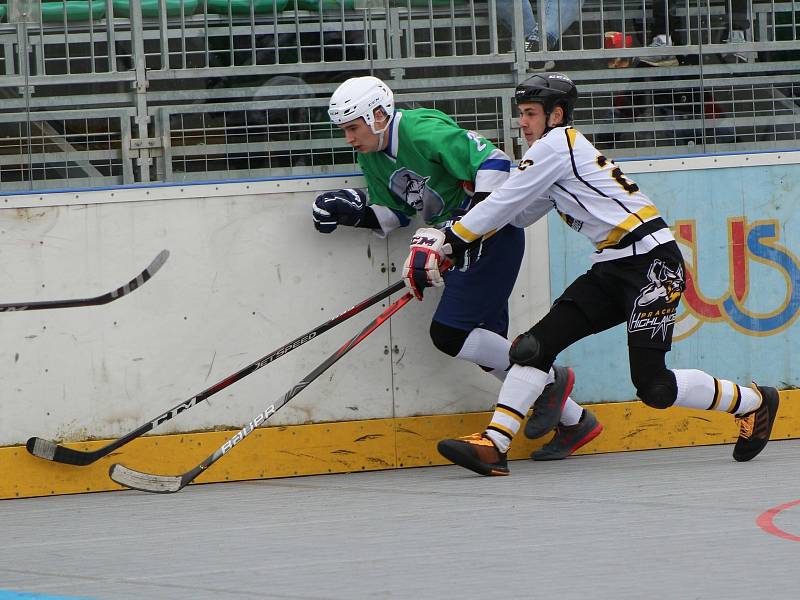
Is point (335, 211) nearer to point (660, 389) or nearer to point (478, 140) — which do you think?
point (478, 140)

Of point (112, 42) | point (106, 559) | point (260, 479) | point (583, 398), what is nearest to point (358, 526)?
point (106, 559)

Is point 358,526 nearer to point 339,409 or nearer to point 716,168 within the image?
point 339,409

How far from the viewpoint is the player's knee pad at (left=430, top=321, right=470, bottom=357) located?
4.96 metres

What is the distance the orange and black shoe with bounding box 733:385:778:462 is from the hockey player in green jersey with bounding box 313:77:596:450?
60cm

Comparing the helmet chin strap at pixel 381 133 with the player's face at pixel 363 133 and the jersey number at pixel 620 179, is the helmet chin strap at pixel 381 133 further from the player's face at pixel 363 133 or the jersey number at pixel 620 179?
the jersey number at pixel 620 179

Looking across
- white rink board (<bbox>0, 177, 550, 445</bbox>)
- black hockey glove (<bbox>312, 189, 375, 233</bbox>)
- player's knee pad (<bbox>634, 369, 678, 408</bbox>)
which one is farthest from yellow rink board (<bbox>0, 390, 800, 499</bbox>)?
black hockey glove (<bbox>312, 189, 375, 233</bbox>)

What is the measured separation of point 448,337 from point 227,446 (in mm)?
890

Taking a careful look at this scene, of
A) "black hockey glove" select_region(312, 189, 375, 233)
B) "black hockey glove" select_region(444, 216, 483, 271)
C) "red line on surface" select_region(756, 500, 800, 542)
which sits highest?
"black hockey glove" select_region(312, 189, 375, 233)

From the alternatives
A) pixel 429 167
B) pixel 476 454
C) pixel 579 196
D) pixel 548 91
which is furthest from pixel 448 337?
pixel 548 91

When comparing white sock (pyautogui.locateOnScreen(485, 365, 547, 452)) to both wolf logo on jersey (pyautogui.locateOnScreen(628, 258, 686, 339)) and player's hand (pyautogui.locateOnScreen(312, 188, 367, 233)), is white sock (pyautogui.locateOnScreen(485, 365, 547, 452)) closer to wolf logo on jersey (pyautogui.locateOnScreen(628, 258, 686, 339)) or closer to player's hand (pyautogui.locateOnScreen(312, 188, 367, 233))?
wolf logo on jersey (pyautogui.locateOnScreen(628, 258, 686, 339))

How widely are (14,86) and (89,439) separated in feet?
4.29

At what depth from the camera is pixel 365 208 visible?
16.5ft

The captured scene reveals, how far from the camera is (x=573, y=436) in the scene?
5.09 metres

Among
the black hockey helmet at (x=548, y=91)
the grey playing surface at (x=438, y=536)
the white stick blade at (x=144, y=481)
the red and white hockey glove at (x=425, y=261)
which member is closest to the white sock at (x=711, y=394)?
the grey playing surface at (x=438, y=536)
